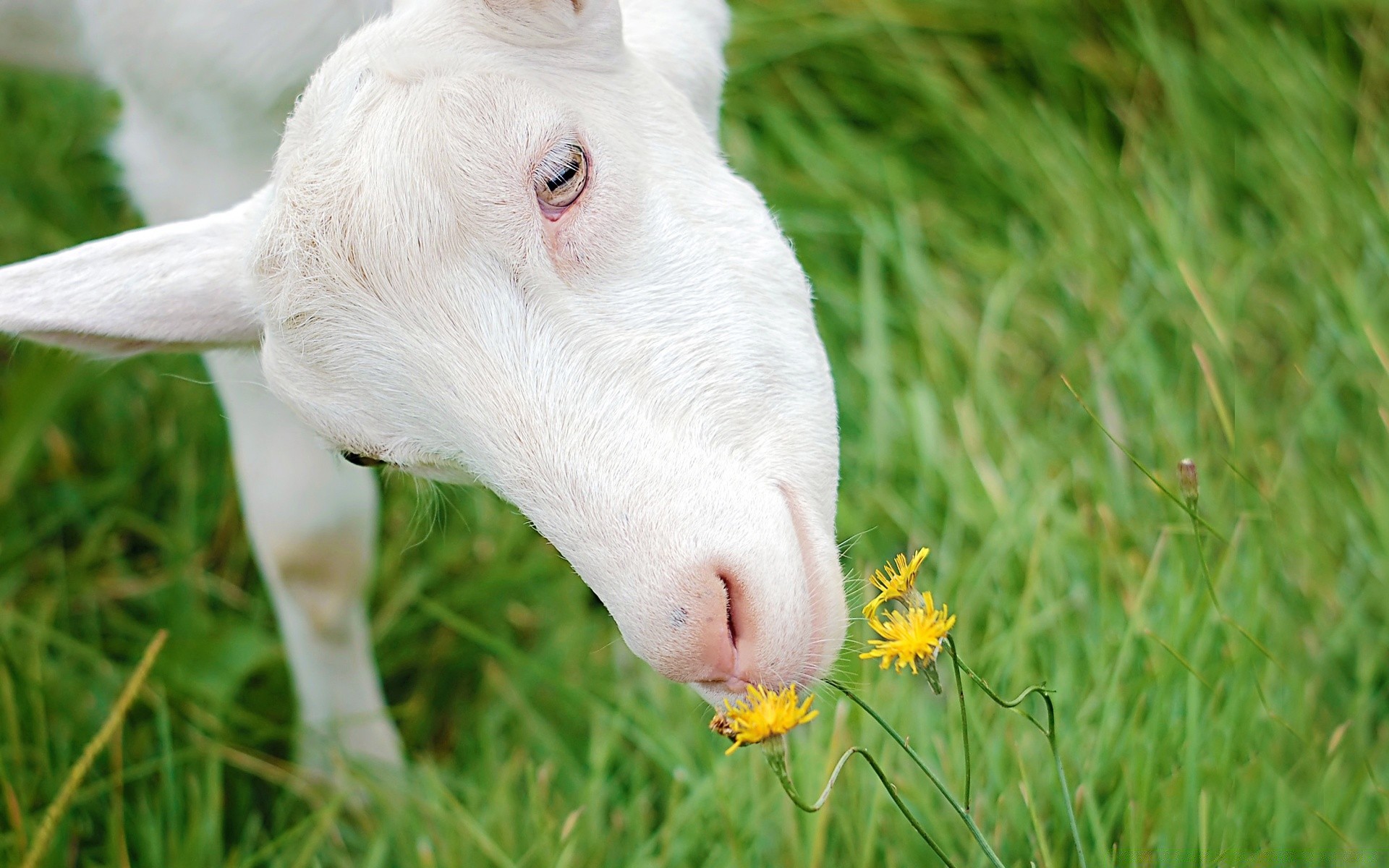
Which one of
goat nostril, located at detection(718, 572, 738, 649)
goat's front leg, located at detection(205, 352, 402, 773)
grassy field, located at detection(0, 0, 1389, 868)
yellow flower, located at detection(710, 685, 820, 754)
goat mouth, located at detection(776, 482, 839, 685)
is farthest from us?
goat's front leg, located at detection(205, 352, 402, 773)

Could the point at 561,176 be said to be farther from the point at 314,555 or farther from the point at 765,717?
the point at 314,555

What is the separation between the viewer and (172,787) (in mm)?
2613

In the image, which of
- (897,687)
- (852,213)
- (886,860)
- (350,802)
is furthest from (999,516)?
(350,802)

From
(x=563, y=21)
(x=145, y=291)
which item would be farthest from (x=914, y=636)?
(x=145, y=291)

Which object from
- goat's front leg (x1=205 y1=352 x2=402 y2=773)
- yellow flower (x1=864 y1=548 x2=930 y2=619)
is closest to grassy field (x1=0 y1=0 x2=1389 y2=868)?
goat's front leg (x1=205 y1=352 x2=402 y2=773)

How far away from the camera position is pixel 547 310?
5.24 feet

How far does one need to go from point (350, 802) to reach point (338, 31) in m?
1.64

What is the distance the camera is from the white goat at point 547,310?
5.00ft

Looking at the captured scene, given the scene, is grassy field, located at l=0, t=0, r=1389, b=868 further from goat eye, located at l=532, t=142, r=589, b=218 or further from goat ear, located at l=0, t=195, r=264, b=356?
goat eye, located at l=532, t=142, r=589, b=218

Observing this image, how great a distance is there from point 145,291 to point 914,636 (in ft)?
3.72

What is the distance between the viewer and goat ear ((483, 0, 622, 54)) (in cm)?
176

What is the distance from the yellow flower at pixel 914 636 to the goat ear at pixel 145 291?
96 cm

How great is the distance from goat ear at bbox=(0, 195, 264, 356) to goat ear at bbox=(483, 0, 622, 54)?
1.44 ft

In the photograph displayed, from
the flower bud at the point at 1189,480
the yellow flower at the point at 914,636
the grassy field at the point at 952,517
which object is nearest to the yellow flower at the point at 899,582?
the yellow flower at the point at 914,636
